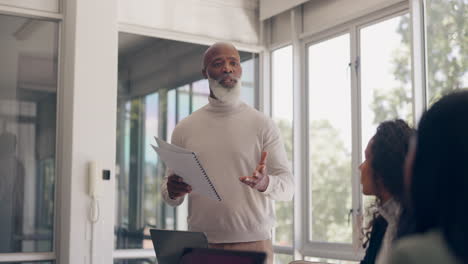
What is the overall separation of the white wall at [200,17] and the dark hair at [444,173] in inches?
169

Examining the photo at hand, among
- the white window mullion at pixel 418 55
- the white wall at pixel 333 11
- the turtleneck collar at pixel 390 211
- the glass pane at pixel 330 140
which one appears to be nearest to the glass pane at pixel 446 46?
the white window mullion at pixel 418 55

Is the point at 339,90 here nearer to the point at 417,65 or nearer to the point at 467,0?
the point at 417,65

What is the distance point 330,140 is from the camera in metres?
4.91

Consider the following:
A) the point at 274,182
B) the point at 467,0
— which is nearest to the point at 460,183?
the point at 274,182

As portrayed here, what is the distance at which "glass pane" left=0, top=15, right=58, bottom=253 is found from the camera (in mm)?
4441

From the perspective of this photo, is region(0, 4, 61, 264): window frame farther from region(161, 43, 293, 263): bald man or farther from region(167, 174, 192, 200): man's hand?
region(167, 174, 192, 200): man's hand

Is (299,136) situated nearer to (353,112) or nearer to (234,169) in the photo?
(353,112)

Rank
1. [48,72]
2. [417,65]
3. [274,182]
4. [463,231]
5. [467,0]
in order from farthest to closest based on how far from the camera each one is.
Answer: [48,72]
[417,65]
[467,0]
[274,182]
[463,231]

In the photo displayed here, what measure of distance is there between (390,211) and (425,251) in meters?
1.09

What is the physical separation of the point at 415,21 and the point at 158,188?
2329mm

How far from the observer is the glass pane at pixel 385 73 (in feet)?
13.7

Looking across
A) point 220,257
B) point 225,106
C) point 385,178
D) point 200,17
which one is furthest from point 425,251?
point 200,17

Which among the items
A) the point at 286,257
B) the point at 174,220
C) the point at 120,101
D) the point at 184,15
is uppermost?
the point at 184,15

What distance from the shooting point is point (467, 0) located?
3.74 metres
